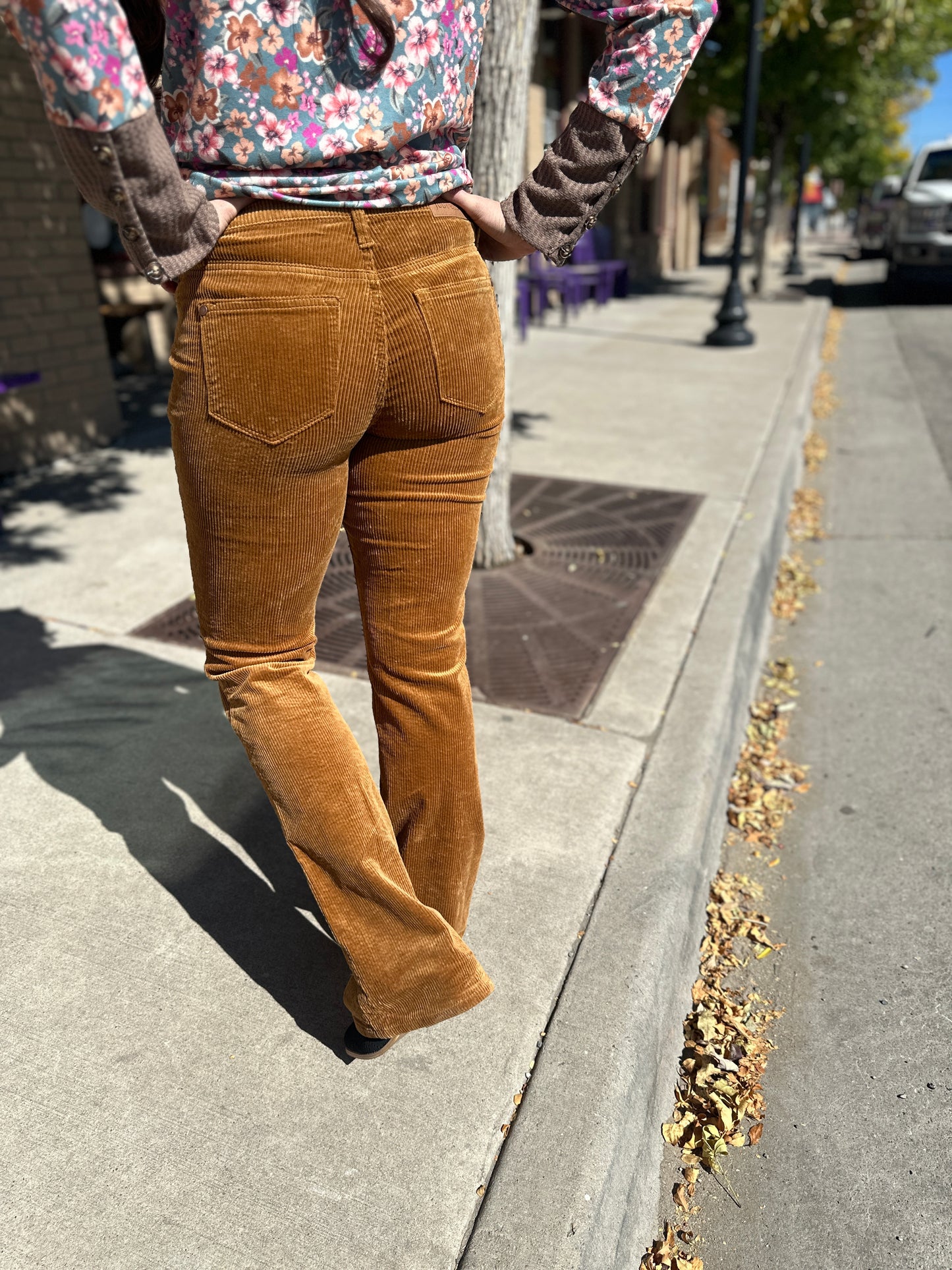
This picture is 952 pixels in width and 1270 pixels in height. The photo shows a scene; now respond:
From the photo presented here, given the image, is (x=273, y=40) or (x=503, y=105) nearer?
(x=273, y=40)

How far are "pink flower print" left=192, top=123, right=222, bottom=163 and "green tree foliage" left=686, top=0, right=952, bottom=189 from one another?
11016mm

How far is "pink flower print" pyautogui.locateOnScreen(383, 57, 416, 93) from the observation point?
4.37 ft

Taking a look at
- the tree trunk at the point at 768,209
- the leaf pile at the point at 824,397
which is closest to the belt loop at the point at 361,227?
the leaf pile at the point at 824,397

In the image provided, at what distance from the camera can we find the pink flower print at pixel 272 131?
1.29m

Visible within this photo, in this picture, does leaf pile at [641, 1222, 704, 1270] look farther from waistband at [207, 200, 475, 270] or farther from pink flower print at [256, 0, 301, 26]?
pink flower print at [256, 0, 301, 26]

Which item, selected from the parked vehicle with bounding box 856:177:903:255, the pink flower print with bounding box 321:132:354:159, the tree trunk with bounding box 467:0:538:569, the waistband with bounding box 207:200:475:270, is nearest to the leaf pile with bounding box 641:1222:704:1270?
the waistband with bounding box 207:200:475:270

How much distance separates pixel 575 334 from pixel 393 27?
11.0m

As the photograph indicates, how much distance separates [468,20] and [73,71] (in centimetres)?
60

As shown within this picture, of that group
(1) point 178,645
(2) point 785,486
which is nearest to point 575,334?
(2) point 785,486

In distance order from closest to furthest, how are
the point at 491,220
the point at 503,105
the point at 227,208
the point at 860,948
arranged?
the point at 227,208
the point at 491,220
the point at 860,948
the point at 503,105

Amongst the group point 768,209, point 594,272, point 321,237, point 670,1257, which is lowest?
point 670,1257

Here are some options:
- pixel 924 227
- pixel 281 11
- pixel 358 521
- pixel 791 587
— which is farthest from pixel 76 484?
pixel 924 227

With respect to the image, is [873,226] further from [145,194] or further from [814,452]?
[145,194]

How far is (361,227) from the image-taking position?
1.35m
